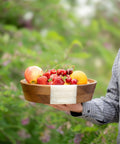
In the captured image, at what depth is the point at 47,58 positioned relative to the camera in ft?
8.78

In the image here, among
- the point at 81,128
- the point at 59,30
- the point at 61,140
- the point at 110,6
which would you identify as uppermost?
the point at 110,6

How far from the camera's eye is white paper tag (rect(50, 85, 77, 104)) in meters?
1.52

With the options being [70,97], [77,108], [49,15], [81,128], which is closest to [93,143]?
[81,128]

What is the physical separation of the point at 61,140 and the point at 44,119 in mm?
330

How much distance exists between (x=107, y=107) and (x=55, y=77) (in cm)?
42

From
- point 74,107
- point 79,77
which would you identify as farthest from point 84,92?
point 74,107

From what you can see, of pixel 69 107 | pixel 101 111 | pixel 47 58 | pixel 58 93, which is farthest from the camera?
pixel 47 58

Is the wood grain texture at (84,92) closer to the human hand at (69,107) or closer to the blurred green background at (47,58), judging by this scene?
the human hand at (69,107)

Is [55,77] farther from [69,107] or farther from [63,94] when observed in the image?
[69,107]

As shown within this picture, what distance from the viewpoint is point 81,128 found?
1959mm

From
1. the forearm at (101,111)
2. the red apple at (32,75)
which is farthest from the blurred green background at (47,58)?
the red apple at (32,75)

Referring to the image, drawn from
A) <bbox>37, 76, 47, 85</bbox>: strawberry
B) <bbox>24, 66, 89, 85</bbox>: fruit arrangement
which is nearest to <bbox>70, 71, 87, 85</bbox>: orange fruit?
<bbox>24, 66, 89, 85</bbox>: fruit arrangement

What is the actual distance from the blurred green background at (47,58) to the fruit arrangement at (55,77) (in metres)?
0.17

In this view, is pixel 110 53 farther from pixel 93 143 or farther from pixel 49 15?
pixel 93 143
